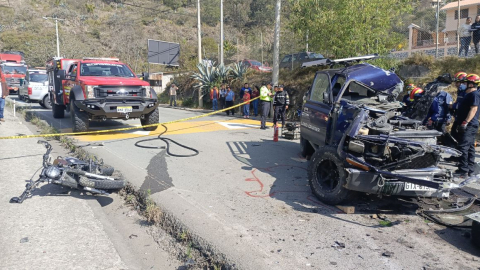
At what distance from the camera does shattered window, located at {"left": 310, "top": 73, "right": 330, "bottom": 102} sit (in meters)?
6.84

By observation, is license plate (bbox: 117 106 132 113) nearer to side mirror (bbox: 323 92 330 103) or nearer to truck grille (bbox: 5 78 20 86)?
side mirror (bbox: 323 92 330 103)

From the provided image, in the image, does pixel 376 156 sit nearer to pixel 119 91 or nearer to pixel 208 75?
Answer: pixel 119 91

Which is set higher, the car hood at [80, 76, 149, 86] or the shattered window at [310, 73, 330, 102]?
the car hood at [80, 76, 149, 86]

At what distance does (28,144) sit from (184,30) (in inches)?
2184

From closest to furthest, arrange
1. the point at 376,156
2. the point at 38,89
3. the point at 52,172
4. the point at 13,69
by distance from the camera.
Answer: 1. the point at 376,156
2. the point at 52,172
3. the point at 38,89
4. the point at 13,69

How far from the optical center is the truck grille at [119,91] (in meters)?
9.99

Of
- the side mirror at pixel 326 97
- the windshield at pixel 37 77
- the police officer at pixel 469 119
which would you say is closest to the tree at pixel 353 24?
the police officer at pixel 469 119

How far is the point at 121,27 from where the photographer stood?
5809 centimetres

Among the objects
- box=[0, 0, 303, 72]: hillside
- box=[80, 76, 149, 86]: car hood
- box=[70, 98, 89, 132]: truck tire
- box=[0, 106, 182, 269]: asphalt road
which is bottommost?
box=[0, 106, 182, 269]: asphalt road

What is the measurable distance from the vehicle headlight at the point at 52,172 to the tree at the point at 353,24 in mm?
10723

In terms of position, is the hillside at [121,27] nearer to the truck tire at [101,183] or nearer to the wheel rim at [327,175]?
the truck tire at [101,183]

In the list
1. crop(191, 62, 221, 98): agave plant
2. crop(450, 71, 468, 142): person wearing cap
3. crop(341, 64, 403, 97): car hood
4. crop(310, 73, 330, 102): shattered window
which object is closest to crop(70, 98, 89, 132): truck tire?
crop(310, 73, 330, 102): shattered window

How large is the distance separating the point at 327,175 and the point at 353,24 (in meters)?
9.13

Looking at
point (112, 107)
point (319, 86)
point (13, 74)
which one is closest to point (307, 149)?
point (319, 86)
